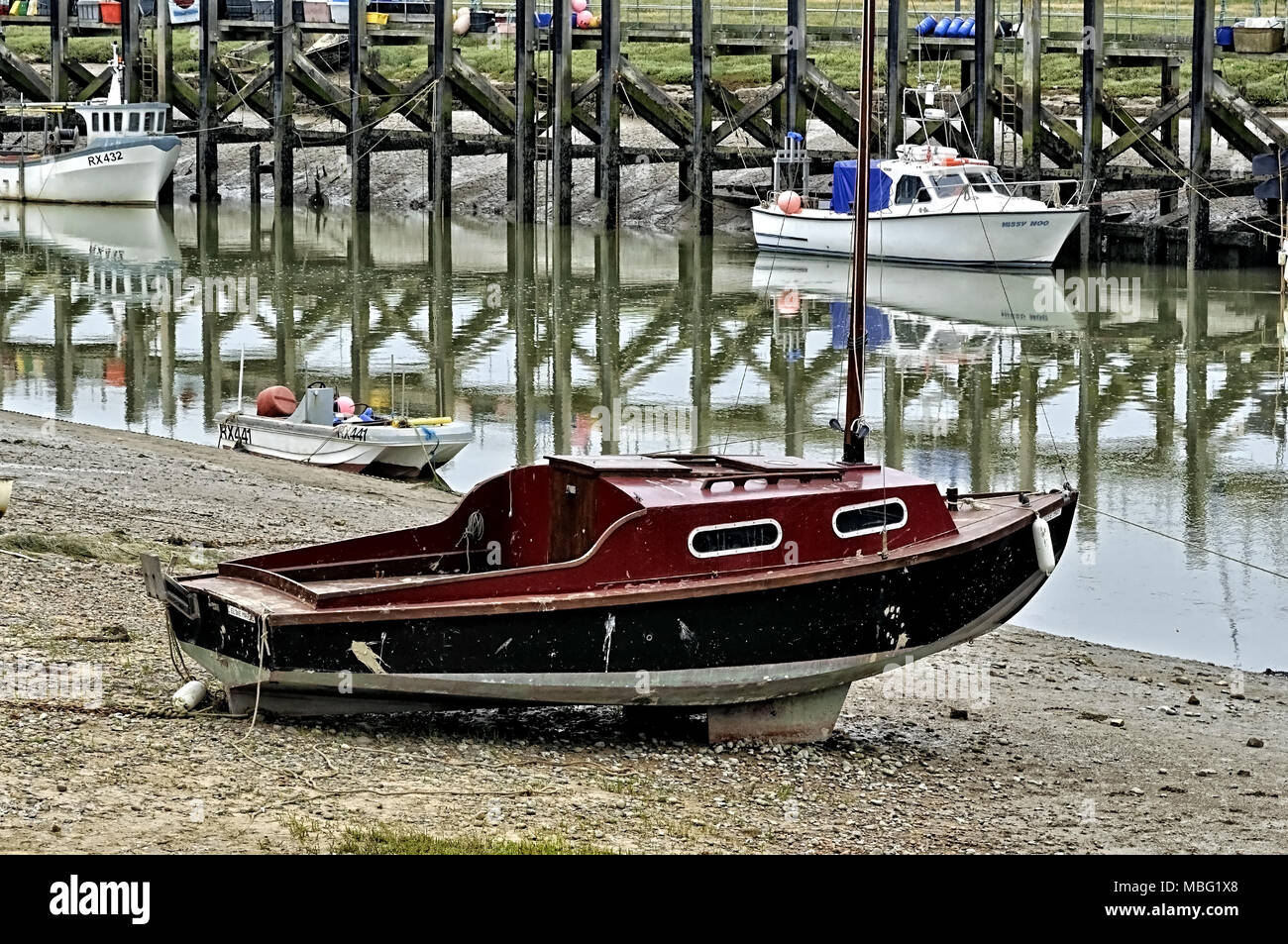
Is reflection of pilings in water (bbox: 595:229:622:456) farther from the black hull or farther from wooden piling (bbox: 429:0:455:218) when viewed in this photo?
the black hull

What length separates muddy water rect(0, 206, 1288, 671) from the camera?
15656 millimetres

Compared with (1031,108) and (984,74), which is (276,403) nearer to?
(1031,108)

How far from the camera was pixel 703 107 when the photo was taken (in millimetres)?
37812

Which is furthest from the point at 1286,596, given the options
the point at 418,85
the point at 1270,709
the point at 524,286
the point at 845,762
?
the point at 418,85

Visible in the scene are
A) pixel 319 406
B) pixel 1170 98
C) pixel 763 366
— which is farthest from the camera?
pixel 1170 98

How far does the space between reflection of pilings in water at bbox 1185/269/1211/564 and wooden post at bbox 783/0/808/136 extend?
978 centimetres

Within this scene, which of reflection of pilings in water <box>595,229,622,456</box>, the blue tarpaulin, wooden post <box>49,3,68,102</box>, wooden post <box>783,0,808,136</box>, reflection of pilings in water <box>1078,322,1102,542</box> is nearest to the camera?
reflection of pilings in water <box>1078,322,1102,542</box>

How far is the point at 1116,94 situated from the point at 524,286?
74.5ft

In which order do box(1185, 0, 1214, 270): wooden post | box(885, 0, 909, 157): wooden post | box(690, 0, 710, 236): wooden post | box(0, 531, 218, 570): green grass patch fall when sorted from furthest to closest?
1. box(690, 0, 710, 236): wooden post
2. box(885, 0, 909, 157): wooden post
3. box(1185, 0, 1214, 270): wooden post
4. box(0, 531, 218, 570): green grass patch

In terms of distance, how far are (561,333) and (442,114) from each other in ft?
53.2

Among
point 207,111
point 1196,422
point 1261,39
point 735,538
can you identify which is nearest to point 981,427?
point 1196,422

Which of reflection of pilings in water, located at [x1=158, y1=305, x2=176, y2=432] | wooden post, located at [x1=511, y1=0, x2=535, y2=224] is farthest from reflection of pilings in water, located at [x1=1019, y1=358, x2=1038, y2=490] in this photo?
wooden post, located at [x1=511, y1=0, x2=535, y2=224]

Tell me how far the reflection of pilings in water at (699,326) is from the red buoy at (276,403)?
12.6 ft

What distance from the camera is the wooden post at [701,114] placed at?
37.7m
